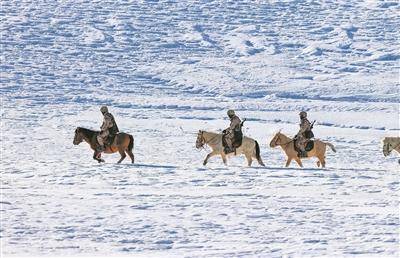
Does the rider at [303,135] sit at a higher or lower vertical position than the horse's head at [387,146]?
higher

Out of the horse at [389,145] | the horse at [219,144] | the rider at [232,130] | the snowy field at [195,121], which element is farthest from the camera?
the horse at [389,145]

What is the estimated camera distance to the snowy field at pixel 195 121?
43.7ft

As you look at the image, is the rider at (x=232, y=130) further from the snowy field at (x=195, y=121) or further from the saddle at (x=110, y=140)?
the saddle at (x=110, y=140)

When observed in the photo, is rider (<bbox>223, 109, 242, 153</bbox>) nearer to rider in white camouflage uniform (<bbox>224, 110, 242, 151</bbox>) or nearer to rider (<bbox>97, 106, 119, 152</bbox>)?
rider in white camouflage uniform (<bbox>224, 110, 242, 151</bbox>)

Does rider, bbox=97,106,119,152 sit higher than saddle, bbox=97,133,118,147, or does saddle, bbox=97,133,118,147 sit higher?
rider, bbox=97,106,119,152

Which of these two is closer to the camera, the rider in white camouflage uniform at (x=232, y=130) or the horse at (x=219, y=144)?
the rider in white camouflage uniform at (x=232, y=130)

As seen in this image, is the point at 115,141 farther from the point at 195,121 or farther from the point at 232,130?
the point at 195,121

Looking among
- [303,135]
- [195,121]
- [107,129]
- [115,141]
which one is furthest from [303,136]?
[195,121]

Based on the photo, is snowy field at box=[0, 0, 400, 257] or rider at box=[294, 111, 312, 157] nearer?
snowy field at box=[0, 0, 400, 257]

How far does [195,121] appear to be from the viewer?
A: 1428 inches

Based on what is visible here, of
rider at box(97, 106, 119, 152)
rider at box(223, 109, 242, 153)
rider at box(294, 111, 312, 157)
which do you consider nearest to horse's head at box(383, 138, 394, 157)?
rider at box(294, 111, 312, 157)

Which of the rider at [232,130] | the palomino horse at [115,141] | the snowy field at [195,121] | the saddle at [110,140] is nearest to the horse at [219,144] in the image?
the rider at [232,130]

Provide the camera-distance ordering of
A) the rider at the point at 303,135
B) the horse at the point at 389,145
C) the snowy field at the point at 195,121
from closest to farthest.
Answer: the snowy field at the point at 195,121 → the rider at the point at 303,135 → the horse at the point at 389,145

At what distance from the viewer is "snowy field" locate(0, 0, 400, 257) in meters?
13.3
